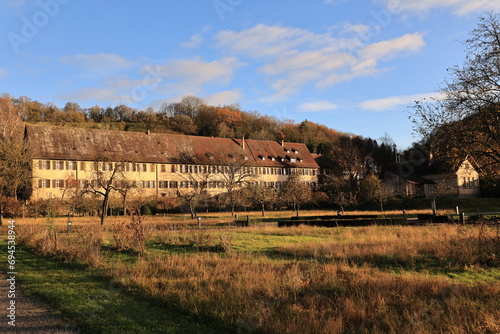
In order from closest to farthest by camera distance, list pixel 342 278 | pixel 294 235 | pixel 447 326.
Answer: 1. pixel 447 326
2. pixel 342 278
3. pixel 294 235

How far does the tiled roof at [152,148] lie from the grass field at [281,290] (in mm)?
37754

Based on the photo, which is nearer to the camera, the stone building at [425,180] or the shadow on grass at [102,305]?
the shadow on grass at [102,305]

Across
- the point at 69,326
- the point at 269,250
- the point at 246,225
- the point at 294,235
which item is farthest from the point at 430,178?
the point at 69,326

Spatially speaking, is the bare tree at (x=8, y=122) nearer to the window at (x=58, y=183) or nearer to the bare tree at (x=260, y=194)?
the window at (x=58, y=183)

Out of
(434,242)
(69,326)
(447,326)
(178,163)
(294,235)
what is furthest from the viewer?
(178,163)

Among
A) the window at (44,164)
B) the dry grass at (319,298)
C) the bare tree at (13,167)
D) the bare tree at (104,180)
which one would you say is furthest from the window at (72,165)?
the dry grass at (319,298)

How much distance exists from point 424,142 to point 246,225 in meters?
14.0

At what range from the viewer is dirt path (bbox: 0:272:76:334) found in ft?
20.2

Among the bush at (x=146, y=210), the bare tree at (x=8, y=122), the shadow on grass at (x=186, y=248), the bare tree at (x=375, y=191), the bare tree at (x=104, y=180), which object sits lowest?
the shadow on grass at (x=186, y=248)

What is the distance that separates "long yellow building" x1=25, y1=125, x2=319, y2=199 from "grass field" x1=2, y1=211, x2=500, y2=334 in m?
29.7

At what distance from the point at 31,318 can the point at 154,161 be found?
51910mm

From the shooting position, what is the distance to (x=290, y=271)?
31.1 feet

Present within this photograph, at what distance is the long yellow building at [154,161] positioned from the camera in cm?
4956

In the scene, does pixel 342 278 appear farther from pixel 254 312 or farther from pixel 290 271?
pixel 254 312
